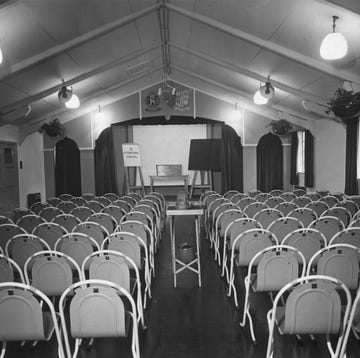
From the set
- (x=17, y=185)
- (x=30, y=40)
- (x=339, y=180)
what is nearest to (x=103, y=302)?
(x=30, y=40)

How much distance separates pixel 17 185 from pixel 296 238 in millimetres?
10116

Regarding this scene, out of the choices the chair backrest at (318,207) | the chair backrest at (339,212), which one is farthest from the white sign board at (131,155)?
the chair backrest at (339,212)

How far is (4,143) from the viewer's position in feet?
36.1

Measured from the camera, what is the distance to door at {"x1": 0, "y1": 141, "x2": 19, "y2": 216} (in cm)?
1076

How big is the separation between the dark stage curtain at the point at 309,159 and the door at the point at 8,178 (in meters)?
9.59

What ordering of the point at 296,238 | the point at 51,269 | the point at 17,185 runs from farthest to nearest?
the point at 17,185 → the point at 296,238 → the point at 51,269

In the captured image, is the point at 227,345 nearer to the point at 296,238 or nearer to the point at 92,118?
the point at 296,238

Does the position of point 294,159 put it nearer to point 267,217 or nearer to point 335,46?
point 267,217

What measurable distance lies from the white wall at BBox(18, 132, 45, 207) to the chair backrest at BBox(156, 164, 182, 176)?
4.50 meters

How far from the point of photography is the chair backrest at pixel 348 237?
13.6 ft

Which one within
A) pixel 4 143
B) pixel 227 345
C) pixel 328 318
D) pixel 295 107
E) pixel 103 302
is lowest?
pixel 227 345

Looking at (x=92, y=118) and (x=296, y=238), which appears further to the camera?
(x=92, y=118)

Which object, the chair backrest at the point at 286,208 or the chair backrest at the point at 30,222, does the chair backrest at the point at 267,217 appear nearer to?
the chair backrest at the point at 286,208

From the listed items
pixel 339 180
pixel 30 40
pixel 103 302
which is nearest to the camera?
pixel 103 302
